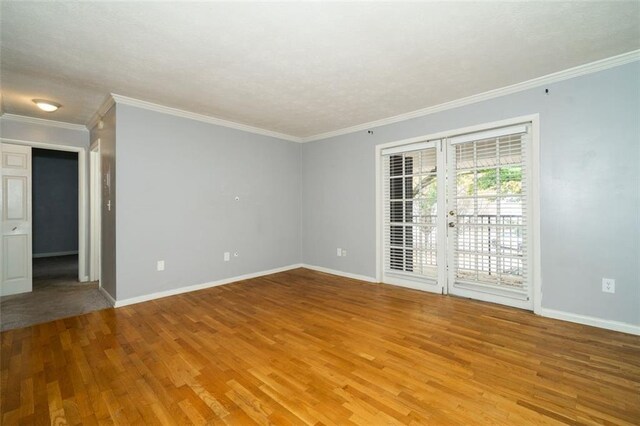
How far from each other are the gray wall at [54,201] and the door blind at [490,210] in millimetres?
9068

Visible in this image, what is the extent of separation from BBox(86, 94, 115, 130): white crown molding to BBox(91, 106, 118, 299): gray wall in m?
0.05

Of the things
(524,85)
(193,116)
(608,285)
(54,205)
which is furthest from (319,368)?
(54,205)

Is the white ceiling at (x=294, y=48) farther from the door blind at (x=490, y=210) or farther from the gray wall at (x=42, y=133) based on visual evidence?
the door blind at (x=490, y=210)

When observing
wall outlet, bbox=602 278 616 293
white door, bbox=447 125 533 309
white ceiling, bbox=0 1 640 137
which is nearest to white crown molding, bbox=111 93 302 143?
white ceiling, bbox=0 1 640 137

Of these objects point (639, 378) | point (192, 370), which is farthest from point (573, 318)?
point (192, 370)

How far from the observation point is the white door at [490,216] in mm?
3365

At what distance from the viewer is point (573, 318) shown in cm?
299

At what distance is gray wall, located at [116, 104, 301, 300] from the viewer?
3.70 m

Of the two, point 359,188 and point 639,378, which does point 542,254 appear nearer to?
point 639,378

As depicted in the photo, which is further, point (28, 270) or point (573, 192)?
point (28, 270)

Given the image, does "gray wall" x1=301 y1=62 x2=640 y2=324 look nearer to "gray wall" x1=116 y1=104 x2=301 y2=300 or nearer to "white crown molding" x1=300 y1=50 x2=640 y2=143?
"white crown molding" x1=300 y1=50 x2=640 y2=143

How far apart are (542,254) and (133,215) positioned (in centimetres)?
499

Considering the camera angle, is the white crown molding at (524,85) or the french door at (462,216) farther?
the french door at (462,216)

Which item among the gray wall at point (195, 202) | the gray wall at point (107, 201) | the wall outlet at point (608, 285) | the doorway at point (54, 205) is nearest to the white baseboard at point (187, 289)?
the gray wall at point (195, 202)
